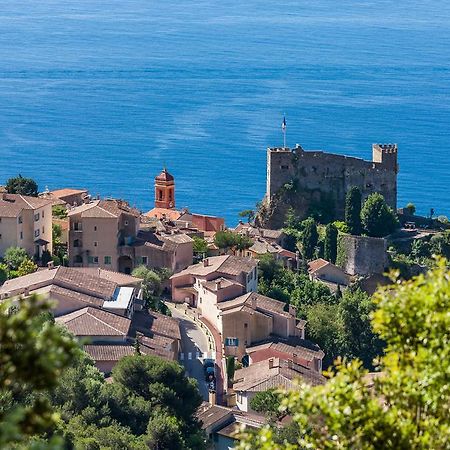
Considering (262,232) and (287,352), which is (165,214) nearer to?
(262,232)

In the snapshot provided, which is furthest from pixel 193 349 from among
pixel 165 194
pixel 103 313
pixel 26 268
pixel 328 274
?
pixel 165 194

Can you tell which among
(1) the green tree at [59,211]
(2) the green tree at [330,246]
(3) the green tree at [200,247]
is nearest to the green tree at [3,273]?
(1) the green tree at [59,211]

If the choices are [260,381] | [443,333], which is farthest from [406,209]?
[443,333]

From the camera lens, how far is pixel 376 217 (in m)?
53.7

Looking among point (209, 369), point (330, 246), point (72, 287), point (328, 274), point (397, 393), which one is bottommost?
point (328, 274)

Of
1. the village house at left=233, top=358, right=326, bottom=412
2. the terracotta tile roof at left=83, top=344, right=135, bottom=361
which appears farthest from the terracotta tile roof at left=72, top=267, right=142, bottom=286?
the terracotta tile roof at left=83, top=344, right=135, bottom=361

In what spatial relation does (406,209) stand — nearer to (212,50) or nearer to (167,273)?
(167,273)

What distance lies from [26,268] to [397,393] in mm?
31508

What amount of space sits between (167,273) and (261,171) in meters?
48.5

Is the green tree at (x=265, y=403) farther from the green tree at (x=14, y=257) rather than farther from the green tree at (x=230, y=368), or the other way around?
the green tree at (x=14, y=257)

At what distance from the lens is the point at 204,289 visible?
42844 millimetres

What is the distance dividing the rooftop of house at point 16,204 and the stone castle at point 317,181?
559 inches

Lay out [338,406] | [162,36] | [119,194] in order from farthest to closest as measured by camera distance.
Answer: [162,36]
[119,194]
[338,406]

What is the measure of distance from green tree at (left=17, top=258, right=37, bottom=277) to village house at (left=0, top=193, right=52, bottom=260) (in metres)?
1.47
